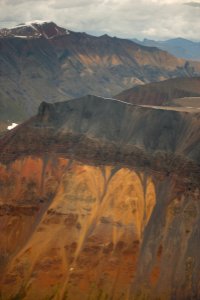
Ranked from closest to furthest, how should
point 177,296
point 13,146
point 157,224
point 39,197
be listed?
point 177,296 → point 157,224 → point 39,197 → point 13,146

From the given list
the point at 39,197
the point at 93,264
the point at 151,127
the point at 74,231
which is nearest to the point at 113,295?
the point at 93,264

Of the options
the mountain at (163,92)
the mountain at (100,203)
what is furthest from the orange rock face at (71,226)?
the mountain at (163,92)

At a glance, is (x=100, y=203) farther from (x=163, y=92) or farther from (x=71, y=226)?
(x=163, y=92)

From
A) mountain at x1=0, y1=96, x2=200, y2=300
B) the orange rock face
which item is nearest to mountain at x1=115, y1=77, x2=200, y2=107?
mountain at x1=0, y1=96, x2=200, y2=300

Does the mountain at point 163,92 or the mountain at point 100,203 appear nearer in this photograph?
the mountain at point 100,203

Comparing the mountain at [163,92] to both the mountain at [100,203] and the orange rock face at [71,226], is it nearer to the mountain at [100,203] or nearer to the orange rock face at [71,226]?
the mountain at [100,203]

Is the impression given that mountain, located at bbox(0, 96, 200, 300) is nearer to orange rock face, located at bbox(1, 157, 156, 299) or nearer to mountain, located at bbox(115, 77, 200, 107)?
orange rock face, located at bbox(1, 157, 156, 299)

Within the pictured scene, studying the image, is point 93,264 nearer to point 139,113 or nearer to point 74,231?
point 74,231
